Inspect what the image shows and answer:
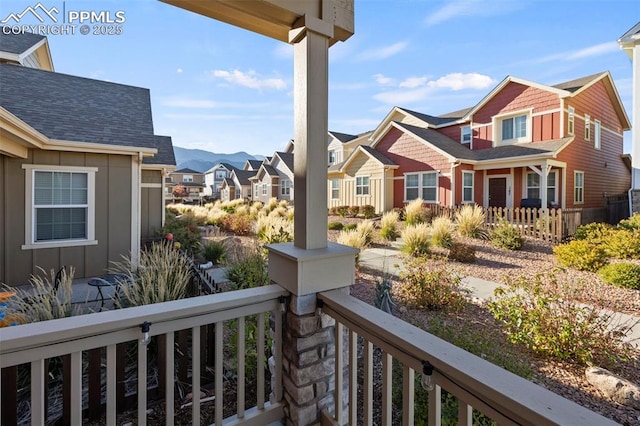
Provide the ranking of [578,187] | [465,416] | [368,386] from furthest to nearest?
1. [578,187]
2. [368,386]
3. [465,416]

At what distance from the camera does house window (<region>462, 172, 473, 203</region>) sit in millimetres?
13461

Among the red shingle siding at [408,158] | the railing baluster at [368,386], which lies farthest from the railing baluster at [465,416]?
the red shingle siding at [408,158]

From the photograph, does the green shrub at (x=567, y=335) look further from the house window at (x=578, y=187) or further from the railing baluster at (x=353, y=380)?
the house window at (x=578, y=187)

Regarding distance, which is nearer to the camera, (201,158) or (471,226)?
(471,226)

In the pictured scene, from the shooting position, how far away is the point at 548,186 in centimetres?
1308

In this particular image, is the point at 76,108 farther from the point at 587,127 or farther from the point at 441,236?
the point at 587,127

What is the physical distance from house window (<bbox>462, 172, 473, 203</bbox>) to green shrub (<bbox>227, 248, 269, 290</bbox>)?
36.8 feet

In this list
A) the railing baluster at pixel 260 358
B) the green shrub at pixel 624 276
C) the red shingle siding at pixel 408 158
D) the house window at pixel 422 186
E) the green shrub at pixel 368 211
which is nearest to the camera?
the railing baluster at pixel 260 358

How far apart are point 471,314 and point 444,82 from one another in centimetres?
1550


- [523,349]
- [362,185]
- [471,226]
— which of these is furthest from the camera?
[362,185]

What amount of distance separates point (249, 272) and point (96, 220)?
11.9 feet

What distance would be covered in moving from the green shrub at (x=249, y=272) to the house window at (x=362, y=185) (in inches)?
472

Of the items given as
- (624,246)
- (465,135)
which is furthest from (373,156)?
(624,246)

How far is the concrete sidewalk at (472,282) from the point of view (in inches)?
140
